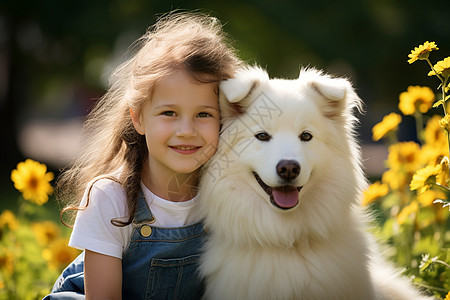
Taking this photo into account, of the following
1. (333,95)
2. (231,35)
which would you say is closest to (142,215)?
(333,95)

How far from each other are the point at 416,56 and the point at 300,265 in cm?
129

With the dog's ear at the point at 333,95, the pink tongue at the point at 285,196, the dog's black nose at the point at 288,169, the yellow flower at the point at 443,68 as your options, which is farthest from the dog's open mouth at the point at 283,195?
Answer: the yellow flower at the point at 443,68

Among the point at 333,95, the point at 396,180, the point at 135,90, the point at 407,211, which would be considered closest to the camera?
the point at 333,95

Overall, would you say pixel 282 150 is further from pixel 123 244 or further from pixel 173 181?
pixel 123 244

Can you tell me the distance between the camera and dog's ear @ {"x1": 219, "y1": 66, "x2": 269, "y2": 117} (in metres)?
2.80

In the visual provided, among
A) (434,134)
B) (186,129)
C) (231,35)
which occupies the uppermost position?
(231,35)

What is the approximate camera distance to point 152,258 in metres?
3.01

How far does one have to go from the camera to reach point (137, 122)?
3137 mm

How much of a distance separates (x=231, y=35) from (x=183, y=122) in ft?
28.7

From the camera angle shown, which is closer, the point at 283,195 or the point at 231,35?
the point at 283,195

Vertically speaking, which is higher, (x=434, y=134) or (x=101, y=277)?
(x=434, y=134)

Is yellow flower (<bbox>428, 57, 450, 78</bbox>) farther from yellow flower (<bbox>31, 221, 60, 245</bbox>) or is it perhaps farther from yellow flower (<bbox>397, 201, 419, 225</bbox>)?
yellow flower (<bbox>31, 221, 60, 245</bbox>)

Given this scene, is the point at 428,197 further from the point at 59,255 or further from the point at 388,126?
the point at 59,255

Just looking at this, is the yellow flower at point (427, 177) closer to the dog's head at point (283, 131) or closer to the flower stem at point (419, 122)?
the dog's head at point (283, 131)
